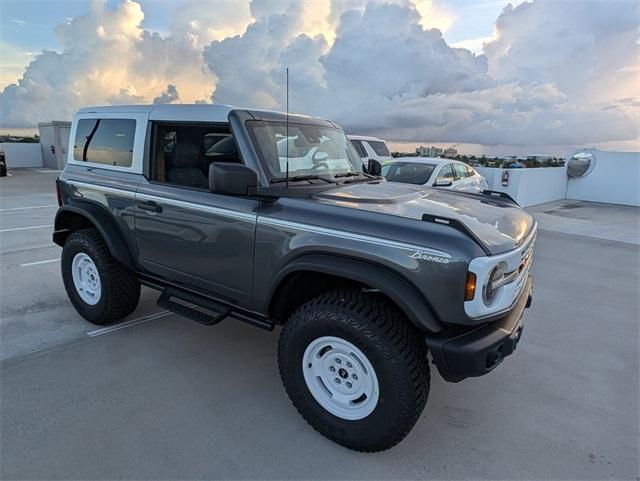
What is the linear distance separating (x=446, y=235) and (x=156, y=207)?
223 cm

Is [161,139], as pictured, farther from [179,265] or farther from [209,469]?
[209,469]

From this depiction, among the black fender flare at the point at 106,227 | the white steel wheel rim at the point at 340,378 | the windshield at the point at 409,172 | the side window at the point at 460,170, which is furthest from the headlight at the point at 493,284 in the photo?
the side window at the point at 460,170

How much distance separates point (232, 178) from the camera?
2.55m

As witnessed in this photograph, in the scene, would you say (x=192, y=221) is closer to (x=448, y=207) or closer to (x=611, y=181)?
(x=448, y=207)

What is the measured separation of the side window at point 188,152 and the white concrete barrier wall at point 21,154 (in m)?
25.7

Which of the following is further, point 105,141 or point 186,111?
point 105,141

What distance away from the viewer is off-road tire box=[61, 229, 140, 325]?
12.3 feet

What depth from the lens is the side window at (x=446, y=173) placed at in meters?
9.21

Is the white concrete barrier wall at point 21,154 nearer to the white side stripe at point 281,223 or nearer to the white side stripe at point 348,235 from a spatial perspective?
the white side stripe at point 281,223

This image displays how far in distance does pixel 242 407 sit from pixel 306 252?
3.84 feet

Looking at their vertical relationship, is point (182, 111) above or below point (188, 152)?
above

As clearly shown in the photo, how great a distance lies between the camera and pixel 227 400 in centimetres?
293

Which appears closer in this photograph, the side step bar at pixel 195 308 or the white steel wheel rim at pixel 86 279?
the side step bar at pixel 195 308

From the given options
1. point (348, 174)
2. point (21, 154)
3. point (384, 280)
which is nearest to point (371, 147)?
point (348, 174)
